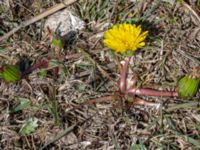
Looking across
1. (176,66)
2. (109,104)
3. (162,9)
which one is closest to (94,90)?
(109,104)

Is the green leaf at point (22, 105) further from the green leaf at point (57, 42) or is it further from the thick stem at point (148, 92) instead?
the thick stem at point (148, 92)

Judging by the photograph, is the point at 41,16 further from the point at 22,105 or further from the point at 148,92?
the point at 148,92

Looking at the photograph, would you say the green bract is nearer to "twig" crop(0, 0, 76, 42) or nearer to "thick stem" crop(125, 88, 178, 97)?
"thick stem" crop(125, 88, 178, 97)

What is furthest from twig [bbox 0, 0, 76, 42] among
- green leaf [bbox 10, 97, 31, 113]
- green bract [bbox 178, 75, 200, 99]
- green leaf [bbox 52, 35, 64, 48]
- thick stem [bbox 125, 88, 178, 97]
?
green bract [bbox 178, 75, 200, 99]

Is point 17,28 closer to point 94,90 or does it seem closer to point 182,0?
point 94,90

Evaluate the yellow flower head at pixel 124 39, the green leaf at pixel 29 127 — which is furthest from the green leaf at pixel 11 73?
the yellow flower head at pixel 124 39
